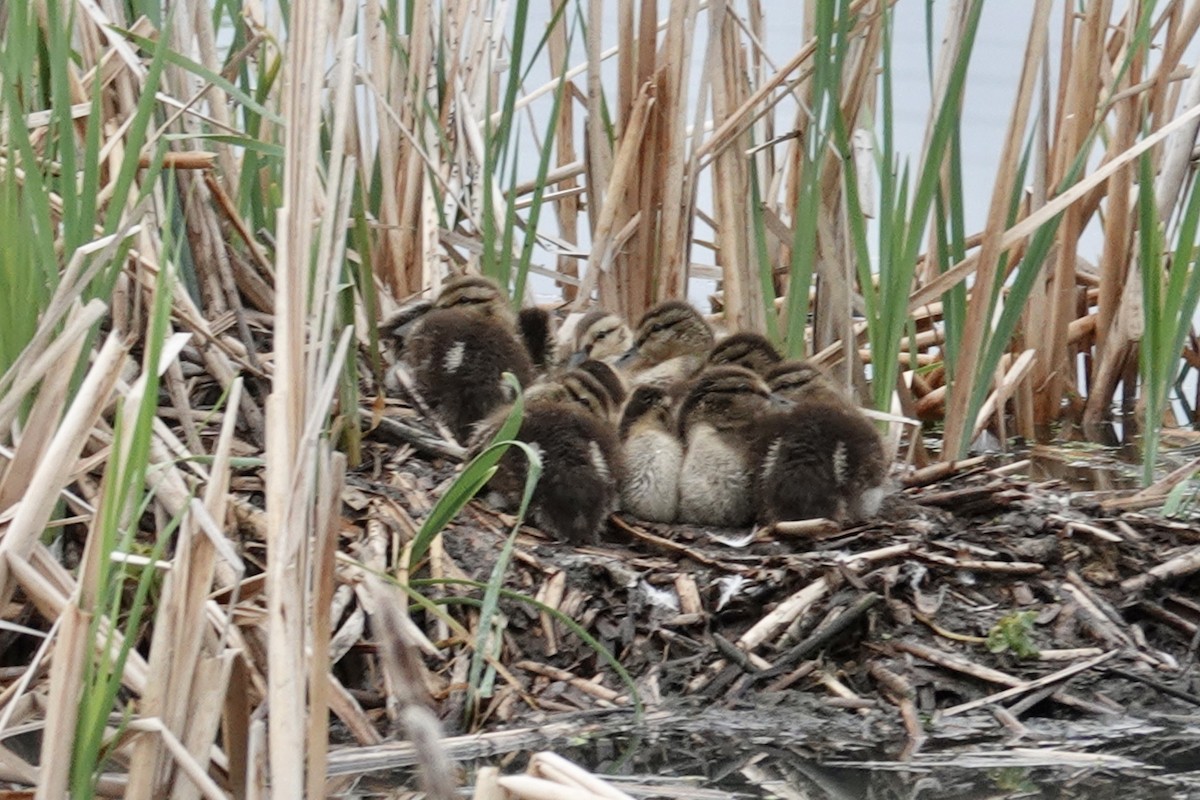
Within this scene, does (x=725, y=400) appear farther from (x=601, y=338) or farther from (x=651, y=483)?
(x=601, y=338)

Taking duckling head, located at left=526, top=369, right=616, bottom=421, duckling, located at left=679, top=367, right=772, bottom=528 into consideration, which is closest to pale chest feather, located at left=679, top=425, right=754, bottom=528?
duckling, located at left=679, top=367, right=772, bottom=528

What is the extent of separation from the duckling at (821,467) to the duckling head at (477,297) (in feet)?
2.90

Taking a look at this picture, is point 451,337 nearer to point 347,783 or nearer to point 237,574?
point 347,783

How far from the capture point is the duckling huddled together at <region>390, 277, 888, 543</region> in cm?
357

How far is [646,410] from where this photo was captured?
3.95 metres

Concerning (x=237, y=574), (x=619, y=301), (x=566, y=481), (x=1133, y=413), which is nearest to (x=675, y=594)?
(x=566, y=481)

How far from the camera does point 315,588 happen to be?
6.17 feet

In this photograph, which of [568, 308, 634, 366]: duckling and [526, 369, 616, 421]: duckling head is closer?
[526, 369, 616, 421]: duckling head

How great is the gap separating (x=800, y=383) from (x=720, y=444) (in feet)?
0.86

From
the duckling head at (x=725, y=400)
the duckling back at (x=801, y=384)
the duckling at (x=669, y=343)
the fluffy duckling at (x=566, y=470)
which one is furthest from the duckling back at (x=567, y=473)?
the duckling at (x=669, y=343)

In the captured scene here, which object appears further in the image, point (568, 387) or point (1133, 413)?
point (1133, 413)

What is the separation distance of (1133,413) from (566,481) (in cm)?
247

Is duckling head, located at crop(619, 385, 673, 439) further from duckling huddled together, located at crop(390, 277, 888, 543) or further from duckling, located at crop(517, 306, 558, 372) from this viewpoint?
duckling, located at crop(517, 306, 558, 372)

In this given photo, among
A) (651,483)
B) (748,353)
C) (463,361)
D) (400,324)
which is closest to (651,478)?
(651,483)
